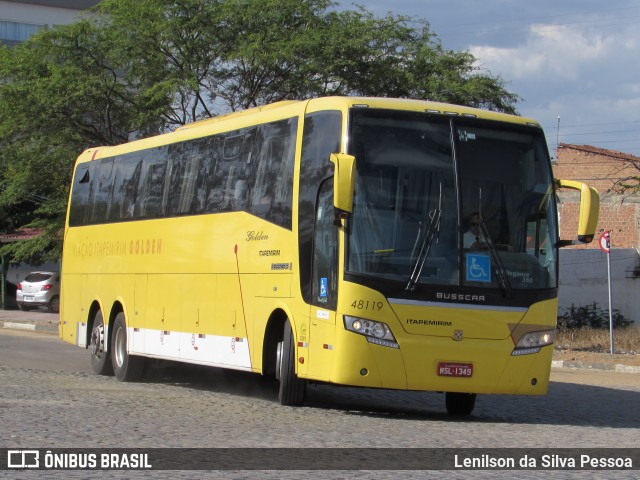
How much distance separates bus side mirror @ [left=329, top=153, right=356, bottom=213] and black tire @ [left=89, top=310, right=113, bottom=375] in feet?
26.3

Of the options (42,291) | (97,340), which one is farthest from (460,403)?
(42,291)

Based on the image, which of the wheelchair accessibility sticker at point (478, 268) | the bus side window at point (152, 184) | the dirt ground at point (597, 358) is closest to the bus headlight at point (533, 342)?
the wheelchair accessibility sticker at point (478, 268)

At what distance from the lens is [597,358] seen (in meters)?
24.6

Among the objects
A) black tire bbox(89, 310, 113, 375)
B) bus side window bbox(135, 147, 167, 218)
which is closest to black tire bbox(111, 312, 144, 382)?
black tire bbox(89, 310, 113, 375)

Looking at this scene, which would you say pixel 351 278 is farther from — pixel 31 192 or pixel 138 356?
pixel 31 192

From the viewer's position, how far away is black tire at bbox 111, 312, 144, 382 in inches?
672

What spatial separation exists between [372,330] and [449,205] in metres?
1.68

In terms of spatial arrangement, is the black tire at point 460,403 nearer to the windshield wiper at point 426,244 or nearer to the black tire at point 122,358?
the windshield wiper at point 426,244

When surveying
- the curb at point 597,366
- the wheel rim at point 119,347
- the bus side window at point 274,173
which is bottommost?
the curb at point 597,366

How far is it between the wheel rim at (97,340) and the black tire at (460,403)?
7163mm

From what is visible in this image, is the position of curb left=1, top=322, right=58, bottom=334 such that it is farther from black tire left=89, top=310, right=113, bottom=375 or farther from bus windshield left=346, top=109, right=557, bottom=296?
bus windshield left=346, top=109, right=557, bottom=296

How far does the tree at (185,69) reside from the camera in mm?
29297

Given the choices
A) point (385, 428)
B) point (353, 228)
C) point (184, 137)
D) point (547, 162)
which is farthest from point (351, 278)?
point (184, 137)

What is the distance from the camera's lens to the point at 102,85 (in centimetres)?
2970
